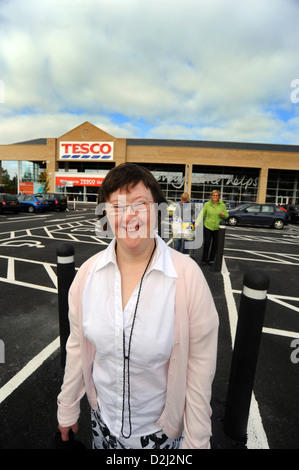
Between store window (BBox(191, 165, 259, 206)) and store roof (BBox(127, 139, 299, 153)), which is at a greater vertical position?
store roof (BBox(127, 139, 299, 153))

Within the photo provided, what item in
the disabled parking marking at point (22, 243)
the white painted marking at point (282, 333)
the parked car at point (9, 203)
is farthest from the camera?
the parked car at point (9, 203)

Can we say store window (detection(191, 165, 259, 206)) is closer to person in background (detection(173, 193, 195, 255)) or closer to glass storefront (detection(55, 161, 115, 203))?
glass storefront (detection(55, 161, 115, 203))

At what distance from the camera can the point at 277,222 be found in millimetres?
15703

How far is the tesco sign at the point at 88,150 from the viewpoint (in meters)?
32.2

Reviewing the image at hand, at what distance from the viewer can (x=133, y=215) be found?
1.13 meters

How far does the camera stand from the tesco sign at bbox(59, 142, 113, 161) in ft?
106

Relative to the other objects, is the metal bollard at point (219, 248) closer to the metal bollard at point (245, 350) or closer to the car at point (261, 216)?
the metal bollard at point (245, 350)

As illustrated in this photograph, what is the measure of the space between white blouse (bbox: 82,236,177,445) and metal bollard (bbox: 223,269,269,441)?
0.76 metres

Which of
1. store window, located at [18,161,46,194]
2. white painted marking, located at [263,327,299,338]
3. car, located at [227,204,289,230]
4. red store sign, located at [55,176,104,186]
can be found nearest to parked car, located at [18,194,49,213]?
red store sign, located at [55,176,104,186]

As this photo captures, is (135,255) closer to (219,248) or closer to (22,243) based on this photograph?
(219,248)

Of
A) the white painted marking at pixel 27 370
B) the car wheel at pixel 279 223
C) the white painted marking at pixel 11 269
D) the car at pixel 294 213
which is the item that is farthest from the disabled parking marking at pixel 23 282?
the car at pixel 294 213

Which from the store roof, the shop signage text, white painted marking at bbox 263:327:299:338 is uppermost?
the store roof

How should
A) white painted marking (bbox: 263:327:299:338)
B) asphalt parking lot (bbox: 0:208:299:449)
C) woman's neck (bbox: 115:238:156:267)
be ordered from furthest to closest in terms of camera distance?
white painted marking (bbox: 263:327:299:338) < asphalt parking lot (bbox: 0:208:299:449) < woman's neck (bbox: 115:238:156:267)

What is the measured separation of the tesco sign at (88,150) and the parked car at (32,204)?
14095 millimetres
